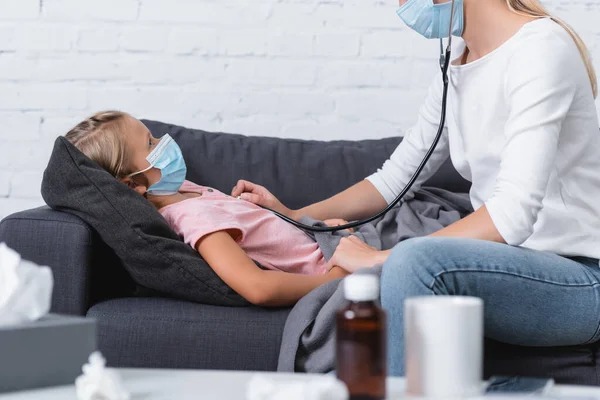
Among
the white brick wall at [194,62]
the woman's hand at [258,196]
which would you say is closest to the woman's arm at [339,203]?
Result: the woman's hand at [258,196]

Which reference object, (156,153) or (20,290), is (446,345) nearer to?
(20,290)

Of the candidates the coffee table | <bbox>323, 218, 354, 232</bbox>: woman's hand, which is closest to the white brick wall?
<bbox>323, 218, 354, 232</bbox>: woman's hand

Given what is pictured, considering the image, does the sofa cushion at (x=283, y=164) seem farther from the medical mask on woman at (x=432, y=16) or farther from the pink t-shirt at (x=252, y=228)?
the medical mask on woman at (x=432, y=16)

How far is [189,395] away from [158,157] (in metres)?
1.00

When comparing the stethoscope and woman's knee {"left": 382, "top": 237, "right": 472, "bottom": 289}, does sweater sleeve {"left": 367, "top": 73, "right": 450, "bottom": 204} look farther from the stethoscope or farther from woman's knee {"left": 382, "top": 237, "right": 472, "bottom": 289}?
woman's knee {"left": 382, "top": 237, "right": 472, "bottom": 289}

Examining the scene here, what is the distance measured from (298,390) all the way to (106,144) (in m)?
1.09

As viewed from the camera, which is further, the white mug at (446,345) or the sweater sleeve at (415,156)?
the sweater sleeve at (415,156)

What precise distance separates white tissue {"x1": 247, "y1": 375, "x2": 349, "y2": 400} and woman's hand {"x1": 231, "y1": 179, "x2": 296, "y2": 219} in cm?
108

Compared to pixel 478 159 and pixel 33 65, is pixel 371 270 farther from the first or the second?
pixel 33 65

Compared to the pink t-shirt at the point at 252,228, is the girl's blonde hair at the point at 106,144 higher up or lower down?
higher up

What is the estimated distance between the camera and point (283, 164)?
6.59ft

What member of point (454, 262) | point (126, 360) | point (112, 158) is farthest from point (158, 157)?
point (454, 262)

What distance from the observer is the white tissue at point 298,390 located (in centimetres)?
72

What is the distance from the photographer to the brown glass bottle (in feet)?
2.48
